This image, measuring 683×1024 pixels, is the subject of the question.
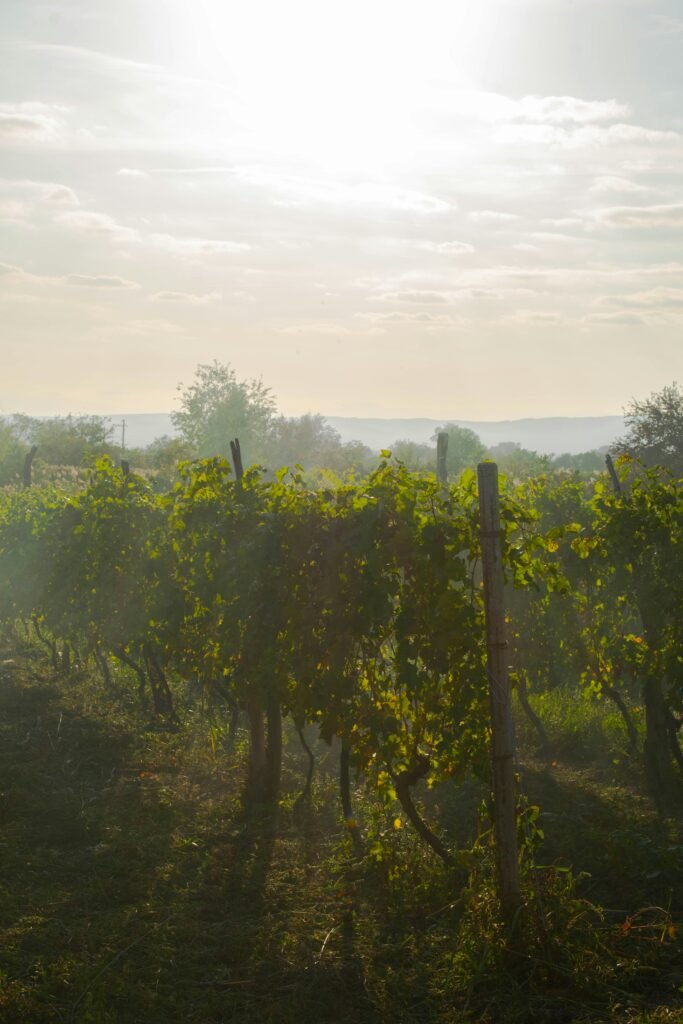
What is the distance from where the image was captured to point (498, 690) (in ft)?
16.7

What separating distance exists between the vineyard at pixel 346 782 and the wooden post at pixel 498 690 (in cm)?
15

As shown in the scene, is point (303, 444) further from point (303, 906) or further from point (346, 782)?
point (303, 906)

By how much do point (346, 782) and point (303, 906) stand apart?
1137mm

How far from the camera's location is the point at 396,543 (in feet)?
19.9

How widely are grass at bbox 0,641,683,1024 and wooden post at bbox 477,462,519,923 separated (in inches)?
9.2

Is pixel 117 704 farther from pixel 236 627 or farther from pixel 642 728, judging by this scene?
pixel 642 728

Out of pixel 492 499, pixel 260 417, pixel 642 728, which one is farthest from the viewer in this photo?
pixel 260 417

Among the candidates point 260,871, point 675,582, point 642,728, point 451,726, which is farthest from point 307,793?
point 642,728

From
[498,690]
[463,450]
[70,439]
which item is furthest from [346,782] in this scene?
[463,450]

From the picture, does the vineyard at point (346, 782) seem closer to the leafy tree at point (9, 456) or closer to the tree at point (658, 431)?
the tree at point (658, 431)

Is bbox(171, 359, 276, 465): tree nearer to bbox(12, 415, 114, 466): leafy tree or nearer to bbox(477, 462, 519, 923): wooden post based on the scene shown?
bbox(12, 415, 114, 466): leafy tree

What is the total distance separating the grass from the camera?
4695 mm

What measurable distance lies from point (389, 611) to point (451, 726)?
0.78 metres

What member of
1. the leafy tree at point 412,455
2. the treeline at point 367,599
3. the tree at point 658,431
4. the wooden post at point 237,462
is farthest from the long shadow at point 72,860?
the tree at point 658,431
